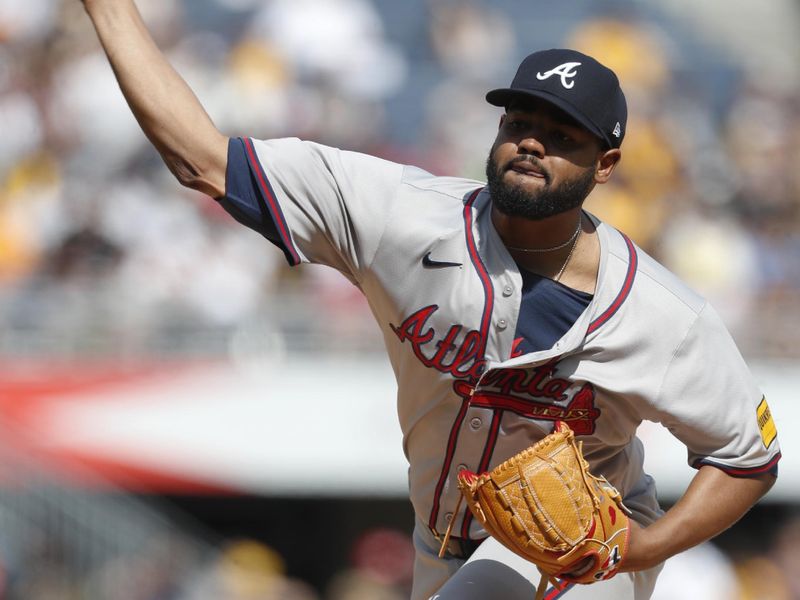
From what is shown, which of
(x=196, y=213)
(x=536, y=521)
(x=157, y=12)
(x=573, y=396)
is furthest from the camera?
(x=157, y=12)

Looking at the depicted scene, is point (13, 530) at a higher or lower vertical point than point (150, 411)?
lower

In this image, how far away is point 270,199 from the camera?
3057mm

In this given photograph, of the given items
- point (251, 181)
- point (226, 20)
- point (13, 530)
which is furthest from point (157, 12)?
point (251, 181)

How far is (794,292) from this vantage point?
8867 mm

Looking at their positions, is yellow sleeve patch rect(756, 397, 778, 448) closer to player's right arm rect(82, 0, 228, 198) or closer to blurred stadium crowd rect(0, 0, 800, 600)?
player's right arm rect(82, 0, 228, 198)

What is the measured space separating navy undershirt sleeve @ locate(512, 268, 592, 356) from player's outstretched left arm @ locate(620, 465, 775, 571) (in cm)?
48

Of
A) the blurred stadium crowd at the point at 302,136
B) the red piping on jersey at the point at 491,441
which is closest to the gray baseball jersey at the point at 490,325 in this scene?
the red piping on jersey at the point at 491,441

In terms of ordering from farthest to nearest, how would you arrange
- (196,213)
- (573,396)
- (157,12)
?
(157,12) → (196,213) → (573,396)

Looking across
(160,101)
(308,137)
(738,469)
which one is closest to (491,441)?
(738,469)

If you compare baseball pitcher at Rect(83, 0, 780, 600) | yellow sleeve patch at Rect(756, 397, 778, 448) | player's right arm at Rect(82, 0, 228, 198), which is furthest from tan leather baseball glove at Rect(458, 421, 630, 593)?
player's right arm at Rect(82, 0, 228, 198)

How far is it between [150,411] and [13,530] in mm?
1138

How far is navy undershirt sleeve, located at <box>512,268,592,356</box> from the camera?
3.20m

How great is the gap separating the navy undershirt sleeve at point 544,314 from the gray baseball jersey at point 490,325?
0.03 metres

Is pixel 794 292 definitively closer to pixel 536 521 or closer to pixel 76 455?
pixel 76 455
